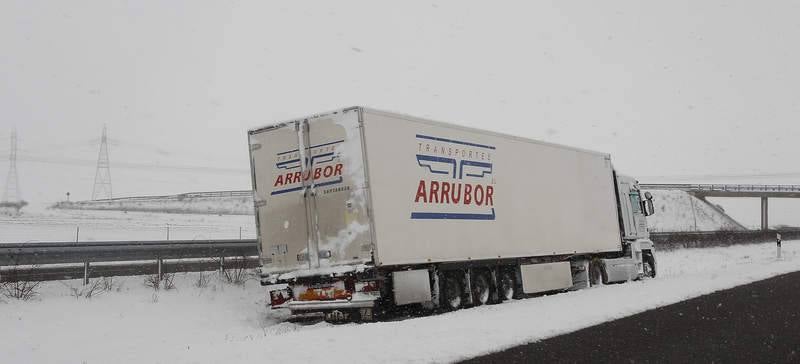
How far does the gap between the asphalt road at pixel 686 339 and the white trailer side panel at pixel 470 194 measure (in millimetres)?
3614

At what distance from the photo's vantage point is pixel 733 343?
759 centimetres

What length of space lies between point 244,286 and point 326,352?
826cm

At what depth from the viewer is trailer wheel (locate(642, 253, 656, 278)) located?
2172 cm

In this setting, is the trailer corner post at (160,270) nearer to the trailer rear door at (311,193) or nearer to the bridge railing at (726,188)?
the trailer rear door at (311,193)

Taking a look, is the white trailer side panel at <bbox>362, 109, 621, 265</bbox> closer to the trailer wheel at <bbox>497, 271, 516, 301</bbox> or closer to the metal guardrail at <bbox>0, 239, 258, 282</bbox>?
the trailer wheel at <bbox>497, 271, 516, 301</bbox>

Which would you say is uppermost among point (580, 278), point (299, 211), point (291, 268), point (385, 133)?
point (385, 133)

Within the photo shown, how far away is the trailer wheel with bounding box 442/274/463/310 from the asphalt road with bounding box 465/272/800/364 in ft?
11.9

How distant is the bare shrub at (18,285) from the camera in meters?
11.9

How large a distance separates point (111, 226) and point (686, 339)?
31.4 meters

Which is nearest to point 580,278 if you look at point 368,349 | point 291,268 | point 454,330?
point 291,268

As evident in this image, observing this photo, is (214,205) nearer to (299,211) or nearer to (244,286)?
(244,286)

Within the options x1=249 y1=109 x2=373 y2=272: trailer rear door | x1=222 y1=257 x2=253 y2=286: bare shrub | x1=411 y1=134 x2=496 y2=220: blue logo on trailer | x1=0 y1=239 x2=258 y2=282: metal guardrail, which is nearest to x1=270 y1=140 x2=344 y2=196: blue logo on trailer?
x1=249 y1=109 x2=373 y2=272: trailer rear door

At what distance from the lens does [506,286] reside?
15133 millimetres

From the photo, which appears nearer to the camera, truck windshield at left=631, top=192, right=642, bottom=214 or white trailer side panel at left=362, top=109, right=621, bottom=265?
white trailer side panel at left=362, top=109, right=621, bottom=265
